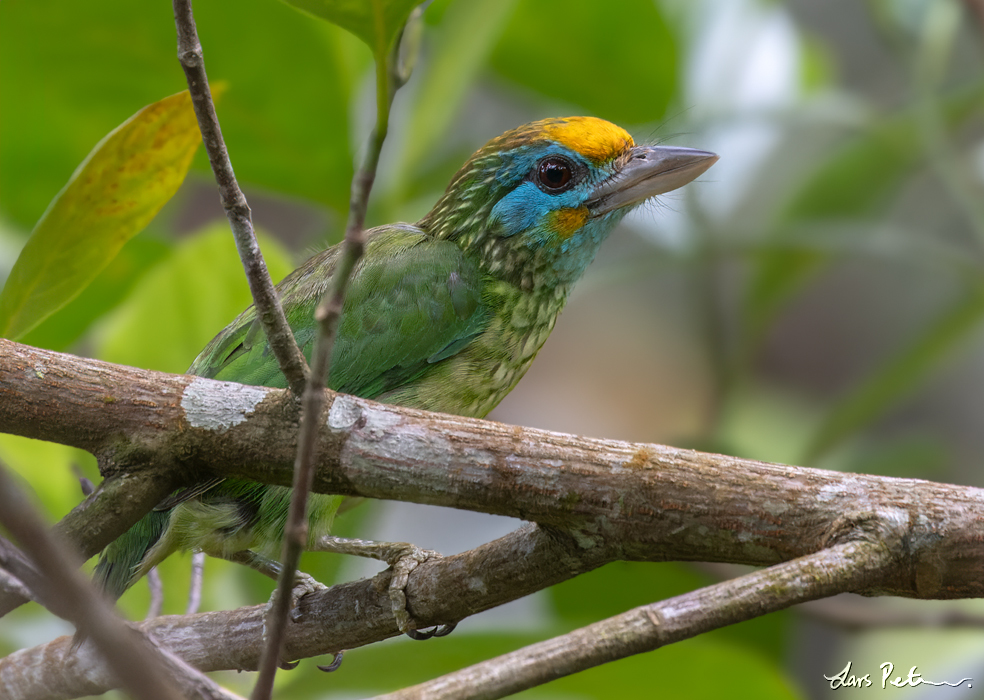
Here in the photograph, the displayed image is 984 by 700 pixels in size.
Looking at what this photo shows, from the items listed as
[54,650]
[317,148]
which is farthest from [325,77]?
[54,650]

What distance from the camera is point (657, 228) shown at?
12.7ft

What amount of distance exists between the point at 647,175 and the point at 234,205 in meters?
1.47

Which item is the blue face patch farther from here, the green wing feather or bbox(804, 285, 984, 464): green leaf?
bbox(804, 285, 984, 464): green leaf

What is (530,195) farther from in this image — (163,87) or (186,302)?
(163,87)

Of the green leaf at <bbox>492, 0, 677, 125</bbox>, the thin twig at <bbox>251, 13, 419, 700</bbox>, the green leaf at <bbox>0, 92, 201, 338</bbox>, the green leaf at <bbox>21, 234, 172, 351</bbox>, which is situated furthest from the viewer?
the green leaf at <bbox>492, 0, 677, 125</bbox>

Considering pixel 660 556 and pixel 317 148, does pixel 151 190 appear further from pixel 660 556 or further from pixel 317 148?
pixel 660 556

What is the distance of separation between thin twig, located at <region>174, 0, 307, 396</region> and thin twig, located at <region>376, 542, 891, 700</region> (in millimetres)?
519

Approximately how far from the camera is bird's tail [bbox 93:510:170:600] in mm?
2029

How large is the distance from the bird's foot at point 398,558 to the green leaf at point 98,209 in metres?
0.85

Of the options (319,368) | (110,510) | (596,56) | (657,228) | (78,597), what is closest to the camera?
(78,597)

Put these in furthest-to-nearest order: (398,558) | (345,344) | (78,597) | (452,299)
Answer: (452,299) < (345,344) < (398,558) < (78,597)

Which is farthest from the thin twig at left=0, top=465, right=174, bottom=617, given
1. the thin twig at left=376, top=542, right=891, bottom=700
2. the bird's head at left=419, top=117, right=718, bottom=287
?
the bird's head at left=419, top=117, right=718, bottom=287
